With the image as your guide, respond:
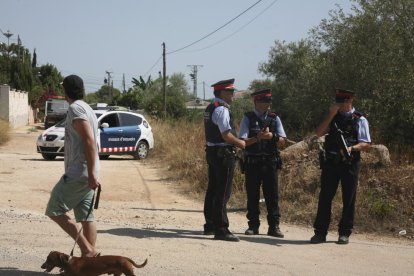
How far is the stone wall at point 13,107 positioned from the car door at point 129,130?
14.8m

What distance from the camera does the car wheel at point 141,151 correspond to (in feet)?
64.7

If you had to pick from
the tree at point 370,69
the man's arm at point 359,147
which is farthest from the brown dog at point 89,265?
the tree at point 370,69

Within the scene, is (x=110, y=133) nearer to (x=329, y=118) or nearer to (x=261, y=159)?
(x=261, y=159)

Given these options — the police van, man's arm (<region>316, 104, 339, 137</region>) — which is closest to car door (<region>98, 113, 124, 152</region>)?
the police van

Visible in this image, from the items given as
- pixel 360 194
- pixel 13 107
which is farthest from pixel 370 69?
pixel 13 107

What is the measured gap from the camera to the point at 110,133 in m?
18.9

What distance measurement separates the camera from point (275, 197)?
7641 millimetres

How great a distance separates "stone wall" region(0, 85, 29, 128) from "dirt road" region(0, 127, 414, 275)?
81.9 ft

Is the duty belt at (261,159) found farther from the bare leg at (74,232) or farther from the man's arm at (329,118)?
the bare leg at (74,232)

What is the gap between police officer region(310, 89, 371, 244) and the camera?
23.7 feet

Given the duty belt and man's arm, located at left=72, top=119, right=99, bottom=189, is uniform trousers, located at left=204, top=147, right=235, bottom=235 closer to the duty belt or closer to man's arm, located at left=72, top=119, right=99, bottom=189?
the duty belt

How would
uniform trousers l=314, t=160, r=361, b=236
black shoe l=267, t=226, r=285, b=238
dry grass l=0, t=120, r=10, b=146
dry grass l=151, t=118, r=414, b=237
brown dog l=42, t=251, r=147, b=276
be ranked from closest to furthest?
brown dog l=42, t=251, r=147, b=276 → uniform trousers l=314, t=160, r=361, b=236 → black shoe l=267, t=226, r=285, b=238 → dry grass l=151, t=118, r=414, b=237 → dry grass l=0, t=120, r=10, b=146

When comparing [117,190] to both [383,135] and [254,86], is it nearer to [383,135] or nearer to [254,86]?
[383,135]

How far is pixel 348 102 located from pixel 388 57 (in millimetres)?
12011
